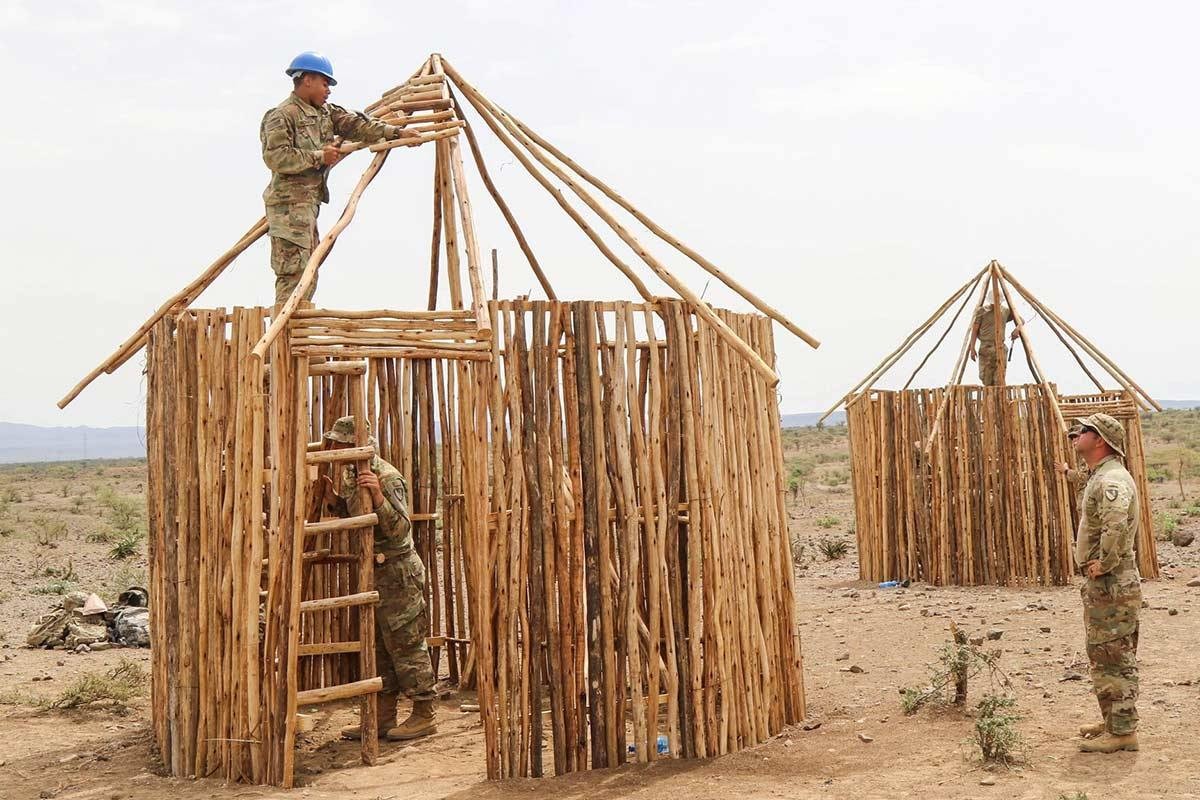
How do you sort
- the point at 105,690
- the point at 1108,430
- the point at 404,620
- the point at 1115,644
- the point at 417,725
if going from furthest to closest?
the point at 105,690
the point at 417,725
the point at 404,620
the point at 1108,430
the point at 1115,644

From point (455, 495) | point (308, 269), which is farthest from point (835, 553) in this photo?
point (308, 269)

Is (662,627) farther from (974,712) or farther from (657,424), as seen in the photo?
(974,712)

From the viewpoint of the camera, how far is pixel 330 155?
7.34m

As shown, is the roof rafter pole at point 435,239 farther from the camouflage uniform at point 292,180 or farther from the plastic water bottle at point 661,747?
the plastic water bottle at point 661,747

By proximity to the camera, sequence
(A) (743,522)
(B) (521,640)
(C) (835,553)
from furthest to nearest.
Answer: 1. (C) (835,553)
2. (A) (743,522)
3. (B) (521,640)

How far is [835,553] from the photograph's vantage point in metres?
16.7

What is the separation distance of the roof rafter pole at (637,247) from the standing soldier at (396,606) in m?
1.95

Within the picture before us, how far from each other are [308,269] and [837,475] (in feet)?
83.3

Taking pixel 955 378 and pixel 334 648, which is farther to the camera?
pixel 955 378

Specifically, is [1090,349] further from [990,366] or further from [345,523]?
[345,523]

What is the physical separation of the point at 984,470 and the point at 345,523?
27.6ft

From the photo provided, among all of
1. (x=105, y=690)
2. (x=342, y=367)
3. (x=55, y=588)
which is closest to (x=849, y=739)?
(x=342, y=367)

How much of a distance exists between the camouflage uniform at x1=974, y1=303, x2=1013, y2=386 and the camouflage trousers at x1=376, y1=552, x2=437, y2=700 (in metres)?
8.51

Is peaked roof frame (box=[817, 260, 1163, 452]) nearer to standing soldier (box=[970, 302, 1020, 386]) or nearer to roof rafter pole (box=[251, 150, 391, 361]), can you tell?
standing soldier (box=[970, 302, 1020, 386])
